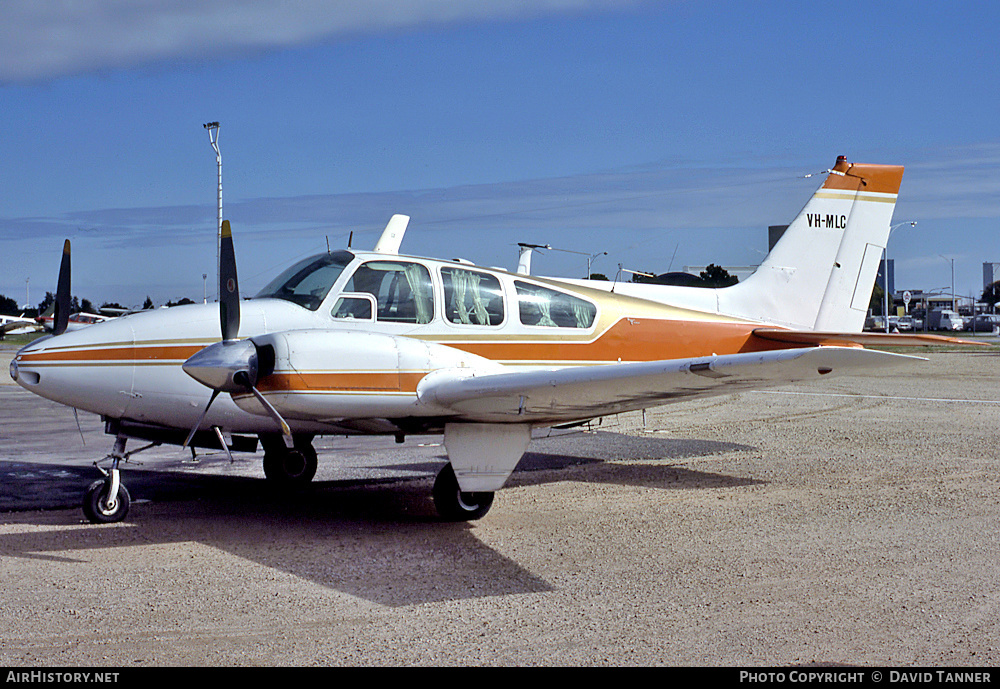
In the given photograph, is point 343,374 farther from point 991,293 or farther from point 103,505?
point 991,293

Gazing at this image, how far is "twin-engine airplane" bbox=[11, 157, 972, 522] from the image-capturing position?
6938 mm

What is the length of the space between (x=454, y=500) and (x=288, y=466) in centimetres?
269

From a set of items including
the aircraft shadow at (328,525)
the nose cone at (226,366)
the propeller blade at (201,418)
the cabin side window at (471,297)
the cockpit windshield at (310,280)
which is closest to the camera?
the aircraft shadow at (328,525)

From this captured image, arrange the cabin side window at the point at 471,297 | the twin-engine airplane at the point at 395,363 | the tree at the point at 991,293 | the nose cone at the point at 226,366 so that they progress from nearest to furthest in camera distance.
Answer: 1. the nose cone at the point at 226,366
2. the twin-engine airplane at the point at 395,363
3. the cabin side window at the point at 471,297
4. the tree at the point at 991,293

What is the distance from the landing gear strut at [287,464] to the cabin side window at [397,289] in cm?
253

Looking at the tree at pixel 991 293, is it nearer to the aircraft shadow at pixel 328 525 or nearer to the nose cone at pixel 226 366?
the aircraft shadow at pixel 328 525

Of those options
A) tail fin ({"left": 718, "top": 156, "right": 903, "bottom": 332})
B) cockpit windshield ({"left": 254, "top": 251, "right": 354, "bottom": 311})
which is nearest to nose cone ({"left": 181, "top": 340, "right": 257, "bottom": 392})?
cockpit windshield ({"left": 254, "top": 251, "right": 354, "bottom": 311})

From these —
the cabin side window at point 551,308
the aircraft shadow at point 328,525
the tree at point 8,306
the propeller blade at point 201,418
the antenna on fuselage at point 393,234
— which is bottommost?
the tree at point 8,306

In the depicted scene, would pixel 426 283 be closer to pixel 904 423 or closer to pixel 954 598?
pixel 954 598

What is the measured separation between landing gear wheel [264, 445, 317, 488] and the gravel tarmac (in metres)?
0.26

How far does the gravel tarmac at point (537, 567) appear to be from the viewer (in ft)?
16.1

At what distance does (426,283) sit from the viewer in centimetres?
837

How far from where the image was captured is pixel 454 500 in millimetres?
8211

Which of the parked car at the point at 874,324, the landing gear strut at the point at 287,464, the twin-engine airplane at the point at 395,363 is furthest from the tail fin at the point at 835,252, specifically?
the parked car at the point at 874,324
